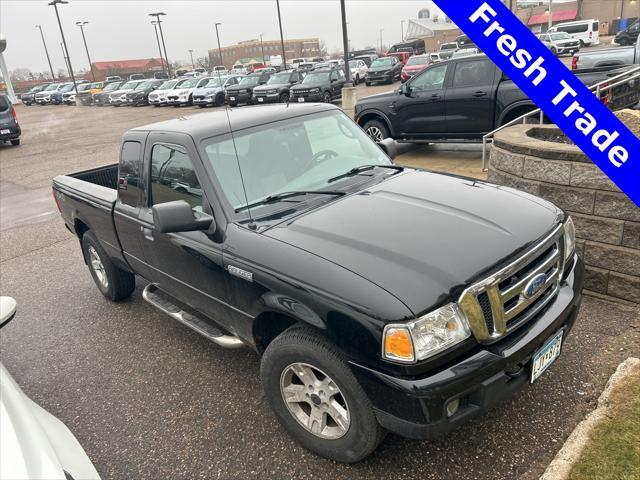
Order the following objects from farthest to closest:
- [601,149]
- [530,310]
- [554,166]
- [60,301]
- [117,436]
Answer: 1. [60,301]
2. [554,166]
3. [117,436]
4. [530,310]
5. [601,149]

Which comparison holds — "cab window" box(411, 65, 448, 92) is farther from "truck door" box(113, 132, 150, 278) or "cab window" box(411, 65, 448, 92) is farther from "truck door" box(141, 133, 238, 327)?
"truck door" box(141, 133, 238, 327)

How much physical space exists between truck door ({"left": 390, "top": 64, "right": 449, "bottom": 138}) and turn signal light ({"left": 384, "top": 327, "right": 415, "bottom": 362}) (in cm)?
805

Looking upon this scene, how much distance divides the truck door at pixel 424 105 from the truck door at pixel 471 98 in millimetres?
196

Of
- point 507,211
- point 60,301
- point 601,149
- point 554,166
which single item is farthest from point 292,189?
point 60,301

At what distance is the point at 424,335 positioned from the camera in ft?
7.23

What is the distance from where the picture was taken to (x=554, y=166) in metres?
4.16

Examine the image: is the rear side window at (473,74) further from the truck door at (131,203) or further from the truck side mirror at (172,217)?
the truck side mirror at (172,217)

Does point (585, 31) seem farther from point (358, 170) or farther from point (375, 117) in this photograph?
point (358, 170)

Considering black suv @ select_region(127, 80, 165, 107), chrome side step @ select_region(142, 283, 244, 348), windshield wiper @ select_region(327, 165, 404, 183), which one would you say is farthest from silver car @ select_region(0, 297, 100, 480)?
black suv @ select_region(127, 80, 165, 107)

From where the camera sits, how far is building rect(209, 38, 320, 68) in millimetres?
94750

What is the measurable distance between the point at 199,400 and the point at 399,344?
1865 millimetres

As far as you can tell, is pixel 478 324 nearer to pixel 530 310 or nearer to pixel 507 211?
pixel 530 310

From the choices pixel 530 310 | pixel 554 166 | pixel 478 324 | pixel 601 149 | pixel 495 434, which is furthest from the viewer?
pixel 554 166

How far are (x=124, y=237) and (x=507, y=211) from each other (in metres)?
3.14
